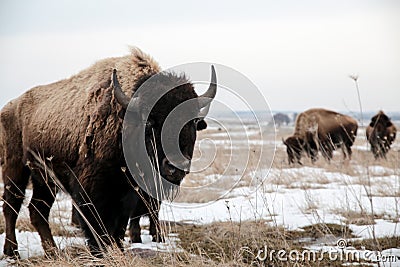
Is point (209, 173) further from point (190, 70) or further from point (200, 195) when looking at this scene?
point (190, 70)

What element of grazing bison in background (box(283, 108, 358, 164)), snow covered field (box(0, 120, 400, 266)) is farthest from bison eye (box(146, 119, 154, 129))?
grazing bison in background (box(283, 108, 358, 164))

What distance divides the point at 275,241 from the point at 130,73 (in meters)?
2.38

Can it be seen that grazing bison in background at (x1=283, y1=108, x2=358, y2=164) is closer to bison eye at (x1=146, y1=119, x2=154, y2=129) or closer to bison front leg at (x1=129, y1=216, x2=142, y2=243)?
bison front leg at (x1=129, y1=216, x2=142, y2=243)

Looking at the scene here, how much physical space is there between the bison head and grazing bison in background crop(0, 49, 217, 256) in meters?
0.01

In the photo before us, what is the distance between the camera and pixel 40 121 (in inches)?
215

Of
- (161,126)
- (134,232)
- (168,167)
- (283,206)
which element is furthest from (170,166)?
(283,206)

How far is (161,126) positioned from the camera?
4191mm

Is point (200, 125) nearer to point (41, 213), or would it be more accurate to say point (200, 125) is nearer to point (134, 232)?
point (134, 232)

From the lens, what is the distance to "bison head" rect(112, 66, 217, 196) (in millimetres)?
4070

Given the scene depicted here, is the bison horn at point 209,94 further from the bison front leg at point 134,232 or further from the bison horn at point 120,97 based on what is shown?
the bison front leg at point 134,232

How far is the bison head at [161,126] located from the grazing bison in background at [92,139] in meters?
0.01

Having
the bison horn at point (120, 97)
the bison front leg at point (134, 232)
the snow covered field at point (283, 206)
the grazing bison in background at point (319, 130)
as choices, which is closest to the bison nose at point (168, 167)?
the snow covered field at point (283, 206)

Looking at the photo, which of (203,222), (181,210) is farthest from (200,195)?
(203,222)

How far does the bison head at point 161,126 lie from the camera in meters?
4.07
